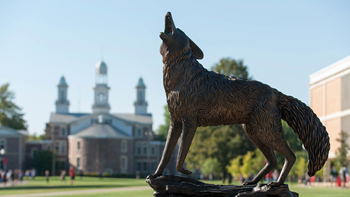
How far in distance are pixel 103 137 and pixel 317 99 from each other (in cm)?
3281

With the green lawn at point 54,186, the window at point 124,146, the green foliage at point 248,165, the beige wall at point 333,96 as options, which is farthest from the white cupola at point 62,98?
the beige wall at point 333,96

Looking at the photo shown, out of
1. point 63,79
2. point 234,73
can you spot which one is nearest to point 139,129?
point 63,79

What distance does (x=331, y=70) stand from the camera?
41.5 metres

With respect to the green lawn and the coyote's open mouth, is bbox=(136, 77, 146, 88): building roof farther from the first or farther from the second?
the coyote's open mouth

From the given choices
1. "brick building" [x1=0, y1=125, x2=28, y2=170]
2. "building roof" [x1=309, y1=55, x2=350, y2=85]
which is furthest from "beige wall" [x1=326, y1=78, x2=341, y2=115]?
"brick building" [x1=0, y1=125, x2=28, y2=170]

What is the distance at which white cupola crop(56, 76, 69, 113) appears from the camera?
76562mm

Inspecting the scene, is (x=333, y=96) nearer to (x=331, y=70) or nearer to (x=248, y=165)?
(x=331, y=70)

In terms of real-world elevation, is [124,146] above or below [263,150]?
below

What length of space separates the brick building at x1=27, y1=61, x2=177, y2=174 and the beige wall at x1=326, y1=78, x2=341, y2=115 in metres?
30.9

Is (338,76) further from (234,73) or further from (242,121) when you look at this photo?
(242,121)

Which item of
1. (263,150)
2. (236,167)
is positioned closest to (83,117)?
(236,167)

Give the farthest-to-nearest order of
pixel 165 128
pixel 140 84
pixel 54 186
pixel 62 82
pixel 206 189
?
pixel 165 128
pixel 140 84
pixel 62 82
pixel 54 186
pixel 206 189

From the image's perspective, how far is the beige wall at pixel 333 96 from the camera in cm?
4047

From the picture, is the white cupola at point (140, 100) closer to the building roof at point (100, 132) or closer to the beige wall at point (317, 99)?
the building roof at point (100, 132)
